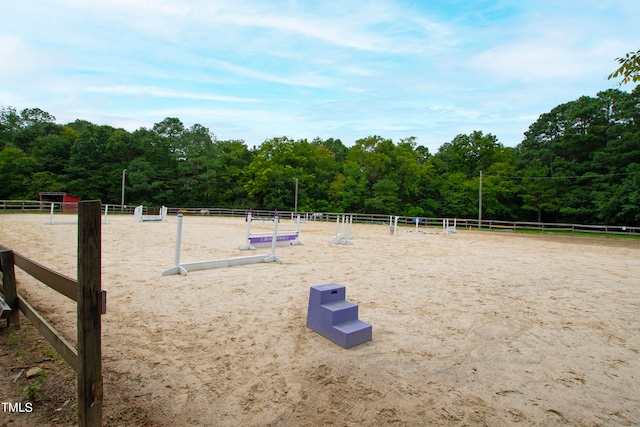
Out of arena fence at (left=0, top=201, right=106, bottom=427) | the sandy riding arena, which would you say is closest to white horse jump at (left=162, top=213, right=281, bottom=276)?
the sandy riding arena

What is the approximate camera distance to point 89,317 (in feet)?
6.29

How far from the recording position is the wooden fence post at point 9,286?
3398 mm

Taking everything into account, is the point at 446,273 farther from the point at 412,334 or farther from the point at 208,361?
the point at 208,361

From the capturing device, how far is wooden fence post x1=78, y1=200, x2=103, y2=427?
188 cm

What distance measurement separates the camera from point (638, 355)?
343 cm

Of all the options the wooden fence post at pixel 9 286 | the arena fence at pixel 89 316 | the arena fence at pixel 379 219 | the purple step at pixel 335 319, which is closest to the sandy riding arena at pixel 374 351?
the purple step at pixel 335 319

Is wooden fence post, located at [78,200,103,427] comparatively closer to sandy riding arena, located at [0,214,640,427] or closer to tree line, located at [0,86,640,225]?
sandy riding arena, located at [0,214,640,427]

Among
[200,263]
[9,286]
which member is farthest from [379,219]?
[9,286]

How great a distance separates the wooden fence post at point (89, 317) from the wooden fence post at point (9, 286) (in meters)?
2.28

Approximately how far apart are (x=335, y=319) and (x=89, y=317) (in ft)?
7.51

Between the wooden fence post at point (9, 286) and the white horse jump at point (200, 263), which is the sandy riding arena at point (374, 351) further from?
the wooden fence post at point (9, 286)

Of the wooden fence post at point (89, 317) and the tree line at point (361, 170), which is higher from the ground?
the tree line at point (361, 170)

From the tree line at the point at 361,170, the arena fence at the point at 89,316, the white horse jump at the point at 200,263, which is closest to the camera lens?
the arena fence at the point at 89,316

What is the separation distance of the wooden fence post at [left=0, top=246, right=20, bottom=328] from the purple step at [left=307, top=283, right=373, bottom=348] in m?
3.08
